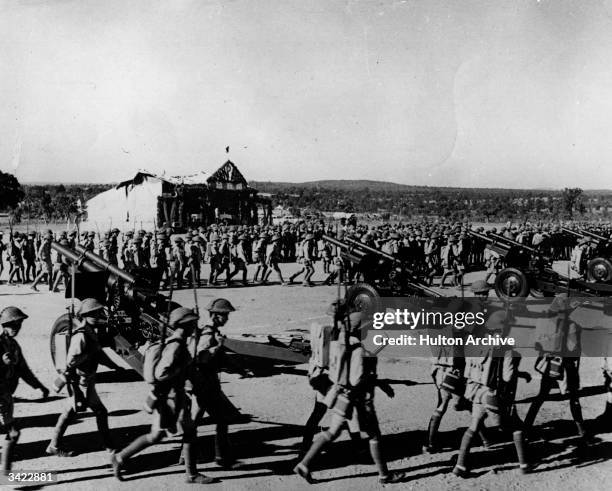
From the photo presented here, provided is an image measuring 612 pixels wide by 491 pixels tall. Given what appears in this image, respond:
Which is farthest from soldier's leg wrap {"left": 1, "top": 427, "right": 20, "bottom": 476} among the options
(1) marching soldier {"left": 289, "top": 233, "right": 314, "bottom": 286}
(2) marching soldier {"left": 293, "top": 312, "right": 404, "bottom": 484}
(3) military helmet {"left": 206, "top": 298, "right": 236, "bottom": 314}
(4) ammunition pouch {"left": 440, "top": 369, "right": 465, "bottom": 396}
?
(1) marching soldier {"left": 289, "top": 233, "right": 314, "bottom": 286}

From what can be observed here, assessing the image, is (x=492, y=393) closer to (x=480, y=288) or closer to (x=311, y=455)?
(x=311, y=455)

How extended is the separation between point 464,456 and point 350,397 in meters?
1.22

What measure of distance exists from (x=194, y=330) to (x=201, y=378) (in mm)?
462

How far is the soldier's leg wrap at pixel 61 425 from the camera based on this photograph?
515 cm

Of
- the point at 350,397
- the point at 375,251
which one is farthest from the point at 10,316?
the point at 375,251

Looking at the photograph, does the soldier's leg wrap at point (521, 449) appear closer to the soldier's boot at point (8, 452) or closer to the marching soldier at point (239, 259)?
the soldier's boot at point (8, 452)

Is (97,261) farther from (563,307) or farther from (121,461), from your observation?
(563,307)

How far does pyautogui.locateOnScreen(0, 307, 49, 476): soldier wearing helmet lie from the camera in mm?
4844

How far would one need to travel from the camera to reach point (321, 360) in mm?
5309

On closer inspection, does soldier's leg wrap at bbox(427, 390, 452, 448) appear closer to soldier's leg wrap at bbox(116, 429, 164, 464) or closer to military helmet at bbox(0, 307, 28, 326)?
soldier's leg wrap at bbox(116, 429, 164, 464)

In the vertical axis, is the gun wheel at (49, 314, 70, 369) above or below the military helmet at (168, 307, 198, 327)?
below

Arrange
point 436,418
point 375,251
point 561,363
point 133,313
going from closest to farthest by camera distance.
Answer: point 436,418
point 561,363
point 133,313
point 375,251

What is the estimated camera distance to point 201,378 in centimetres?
518

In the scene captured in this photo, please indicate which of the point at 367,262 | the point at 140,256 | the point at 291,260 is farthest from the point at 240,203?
the point at 367,262
